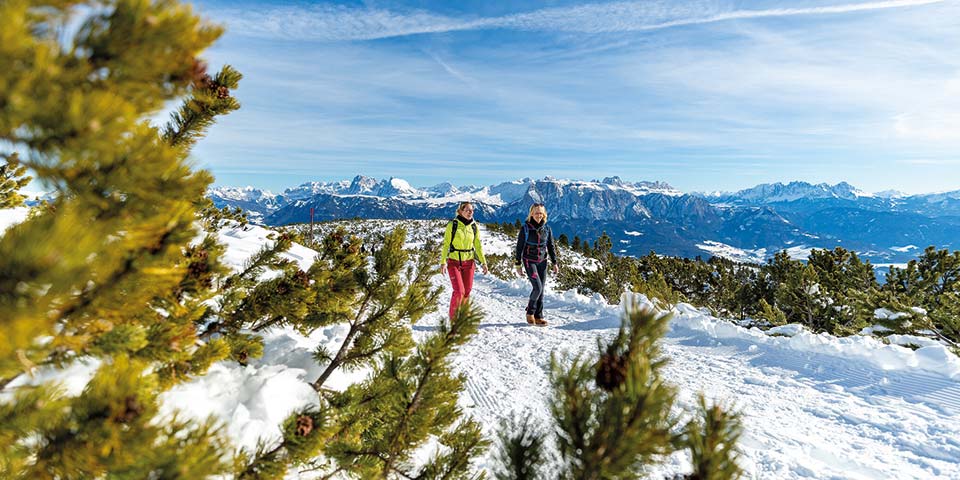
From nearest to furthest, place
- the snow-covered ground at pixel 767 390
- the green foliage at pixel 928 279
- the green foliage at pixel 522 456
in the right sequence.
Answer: the green foliage at pixel 522 456 → the snow-covered ground at pixel 767 390 → the green foliage at pixel 928 279

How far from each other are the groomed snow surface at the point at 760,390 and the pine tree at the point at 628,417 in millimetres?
329

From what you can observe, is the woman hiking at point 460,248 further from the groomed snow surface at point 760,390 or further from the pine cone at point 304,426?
the pine cone at point 304,426

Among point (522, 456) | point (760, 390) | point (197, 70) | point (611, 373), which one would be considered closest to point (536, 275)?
point (760, 390)

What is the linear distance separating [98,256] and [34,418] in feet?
1.43

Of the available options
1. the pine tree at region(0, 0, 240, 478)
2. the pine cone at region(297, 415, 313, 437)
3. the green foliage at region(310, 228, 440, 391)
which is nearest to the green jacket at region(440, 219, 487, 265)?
the green foliage at region(310, 228, 440, 391)

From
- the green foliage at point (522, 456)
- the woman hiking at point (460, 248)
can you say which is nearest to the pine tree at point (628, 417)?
the green foliage at point (522, 456)

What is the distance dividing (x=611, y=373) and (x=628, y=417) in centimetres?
13

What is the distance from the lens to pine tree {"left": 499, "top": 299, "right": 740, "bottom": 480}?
1.06 m

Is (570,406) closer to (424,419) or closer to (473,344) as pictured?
(424,419)

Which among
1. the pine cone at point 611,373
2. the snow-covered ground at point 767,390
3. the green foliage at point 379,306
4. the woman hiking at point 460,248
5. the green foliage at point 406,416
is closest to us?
the pine cone at point 611,373

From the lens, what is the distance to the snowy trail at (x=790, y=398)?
3795 millimetres

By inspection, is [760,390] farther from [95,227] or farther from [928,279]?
[928,279]

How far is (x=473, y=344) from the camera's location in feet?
24.1

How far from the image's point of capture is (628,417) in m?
1.08
